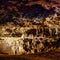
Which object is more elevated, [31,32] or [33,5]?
[33,5]

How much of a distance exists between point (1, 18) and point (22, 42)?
1551mm

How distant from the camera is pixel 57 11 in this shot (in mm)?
10711

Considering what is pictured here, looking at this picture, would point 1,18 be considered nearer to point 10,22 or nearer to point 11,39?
point 10,22

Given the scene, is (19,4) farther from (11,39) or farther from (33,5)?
(11,39)

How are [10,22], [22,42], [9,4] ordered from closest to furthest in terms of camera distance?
[22,42], [10,22], [9,4]

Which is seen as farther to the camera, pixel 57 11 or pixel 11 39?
pixel 57 11

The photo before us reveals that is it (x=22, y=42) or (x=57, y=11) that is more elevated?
(x=57, y=11)

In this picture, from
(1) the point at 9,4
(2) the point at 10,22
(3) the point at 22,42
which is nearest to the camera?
(3) the point at 22,42

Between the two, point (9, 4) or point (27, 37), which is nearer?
point (27, 37)

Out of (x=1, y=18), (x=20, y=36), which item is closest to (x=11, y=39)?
(x=20, y=36)

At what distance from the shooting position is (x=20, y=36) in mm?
9859

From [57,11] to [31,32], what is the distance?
5.44 ft

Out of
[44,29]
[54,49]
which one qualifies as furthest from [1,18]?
[54,49]

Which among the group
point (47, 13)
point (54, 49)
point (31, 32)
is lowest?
point (54, 49)
